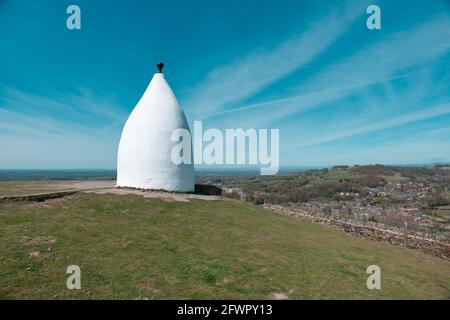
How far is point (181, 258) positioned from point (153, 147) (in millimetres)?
9852

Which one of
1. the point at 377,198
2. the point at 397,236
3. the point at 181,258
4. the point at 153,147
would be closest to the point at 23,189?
the point at 153,147

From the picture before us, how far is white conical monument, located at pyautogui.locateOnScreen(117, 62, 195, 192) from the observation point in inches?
612

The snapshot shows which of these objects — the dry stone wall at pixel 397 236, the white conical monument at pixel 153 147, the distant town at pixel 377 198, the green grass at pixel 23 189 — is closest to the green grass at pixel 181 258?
the dry stone wall at pixel 397 236

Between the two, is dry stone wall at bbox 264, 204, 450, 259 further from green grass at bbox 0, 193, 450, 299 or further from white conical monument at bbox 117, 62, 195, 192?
white conical monument at bbox 117, 62, 195, 192

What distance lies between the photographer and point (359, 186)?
53156mm

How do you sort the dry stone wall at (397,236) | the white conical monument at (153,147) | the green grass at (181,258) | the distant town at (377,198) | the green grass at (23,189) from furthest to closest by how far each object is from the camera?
the distant town at (377,198)
the white conical monument at (153,147)
the dry stone wall at (397,236)
the green grass at (23,189)
the green grass at (181,258)

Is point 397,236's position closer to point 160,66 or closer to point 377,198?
point 160,66

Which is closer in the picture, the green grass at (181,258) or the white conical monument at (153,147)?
the green grass at (181,258)

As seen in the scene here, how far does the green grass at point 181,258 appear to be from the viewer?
5.42 meters

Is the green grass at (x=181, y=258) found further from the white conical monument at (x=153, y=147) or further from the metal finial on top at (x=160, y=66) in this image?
the metal finial on top at (x=160, y=66)

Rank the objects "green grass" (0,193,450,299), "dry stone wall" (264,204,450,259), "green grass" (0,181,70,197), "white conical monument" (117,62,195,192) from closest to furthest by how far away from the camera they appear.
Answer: "green grass" (0,193,450,299) → "green grass" (0,181,70,197) → "dry stone wall" (264,204,450,259) → "white conical monument" (117,62,195,192)

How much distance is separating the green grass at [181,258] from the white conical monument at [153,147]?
3605 millimetres

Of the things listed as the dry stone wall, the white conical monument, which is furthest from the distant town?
the white conical monument

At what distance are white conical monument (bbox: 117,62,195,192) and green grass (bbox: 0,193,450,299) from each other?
3605mm
